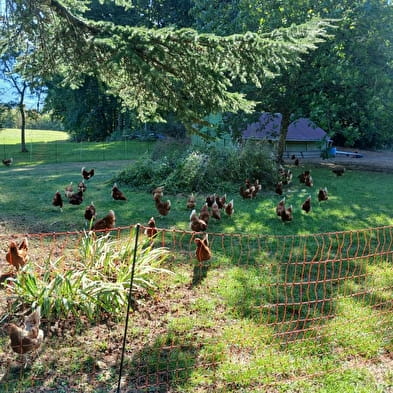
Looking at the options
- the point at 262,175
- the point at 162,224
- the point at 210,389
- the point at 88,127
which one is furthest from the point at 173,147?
the point at 88,127

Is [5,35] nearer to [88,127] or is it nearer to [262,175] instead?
[262,175]

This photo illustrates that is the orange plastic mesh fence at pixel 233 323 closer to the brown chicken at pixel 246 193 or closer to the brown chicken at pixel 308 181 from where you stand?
the brown chicken at pixel 246 193

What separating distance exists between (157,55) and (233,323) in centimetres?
327

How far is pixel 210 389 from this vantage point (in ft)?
9.21

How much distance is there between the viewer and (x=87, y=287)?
148 inches

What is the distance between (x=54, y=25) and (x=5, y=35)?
964mm

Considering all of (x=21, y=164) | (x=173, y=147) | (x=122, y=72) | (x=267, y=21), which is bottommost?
(x=21, y=164)

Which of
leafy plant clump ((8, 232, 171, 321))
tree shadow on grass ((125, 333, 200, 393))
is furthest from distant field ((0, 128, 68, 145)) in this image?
tree shadow on grass ((125, 333, 200, 393))

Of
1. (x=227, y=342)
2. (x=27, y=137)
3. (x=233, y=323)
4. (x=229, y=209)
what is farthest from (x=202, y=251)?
(x=27, y=137)

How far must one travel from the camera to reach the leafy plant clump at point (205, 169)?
1048 centimetres

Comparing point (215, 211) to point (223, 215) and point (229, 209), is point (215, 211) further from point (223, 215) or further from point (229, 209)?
point (223, 215)

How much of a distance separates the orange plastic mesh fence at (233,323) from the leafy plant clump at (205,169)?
5010 millimetres

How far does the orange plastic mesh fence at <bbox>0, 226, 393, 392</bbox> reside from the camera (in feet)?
9.69

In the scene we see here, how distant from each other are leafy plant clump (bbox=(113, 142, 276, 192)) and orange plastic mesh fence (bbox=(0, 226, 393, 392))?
5.01m
